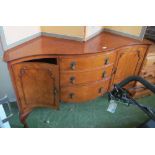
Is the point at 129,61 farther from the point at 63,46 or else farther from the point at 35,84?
the point at 35,84

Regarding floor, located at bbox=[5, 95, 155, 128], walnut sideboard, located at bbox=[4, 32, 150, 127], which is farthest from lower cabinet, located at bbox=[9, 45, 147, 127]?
floor, located at bbox=[5, 95, 155, 128]

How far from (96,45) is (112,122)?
3.00ft

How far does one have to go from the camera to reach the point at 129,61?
182 cm

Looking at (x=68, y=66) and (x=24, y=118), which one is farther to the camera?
(x=24, y=118)

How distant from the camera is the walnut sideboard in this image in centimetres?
142

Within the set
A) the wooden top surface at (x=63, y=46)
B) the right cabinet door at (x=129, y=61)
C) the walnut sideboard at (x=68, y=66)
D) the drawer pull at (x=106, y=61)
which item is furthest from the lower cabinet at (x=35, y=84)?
the right cabinet door at (x=129, y=61)

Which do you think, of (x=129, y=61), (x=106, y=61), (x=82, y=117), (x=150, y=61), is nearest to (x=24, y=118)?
(x=82, y=117)

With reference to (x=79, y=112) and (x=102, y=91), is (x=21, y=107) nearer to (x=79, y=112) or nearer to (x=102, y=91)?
(x=79, y=112)

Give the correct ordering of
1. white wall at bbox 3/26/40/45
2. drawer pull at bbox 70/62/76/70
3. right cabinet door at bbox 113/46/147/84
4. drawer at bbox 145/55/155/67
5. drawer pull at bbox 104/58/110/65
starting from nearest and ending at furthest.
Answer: white wall at bbox 3/26/40/45, drawer pull at bbox 70/62/76/70, drawer pull at bbox 104/58/110/65, right cabinet door at bbox 113/46/147/84, drawer at bbox 145/55/155/67

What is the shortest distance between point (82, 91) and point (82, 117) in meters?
0.36

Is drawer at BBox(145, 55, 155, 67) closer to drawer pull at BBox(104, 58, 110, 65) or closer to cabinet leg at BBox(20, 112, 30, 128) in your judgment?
drawer pull at BBox(104, 58, 110, 65)

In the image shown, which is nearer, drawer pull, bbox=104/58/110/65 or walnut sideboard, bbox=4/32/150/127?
walnut sideboard, bbox=4/32/150/127

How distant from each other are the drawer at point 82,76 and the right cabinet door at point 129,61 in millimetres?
145

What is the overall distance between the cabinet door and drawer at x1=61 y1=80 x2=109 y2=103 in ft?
0.37
